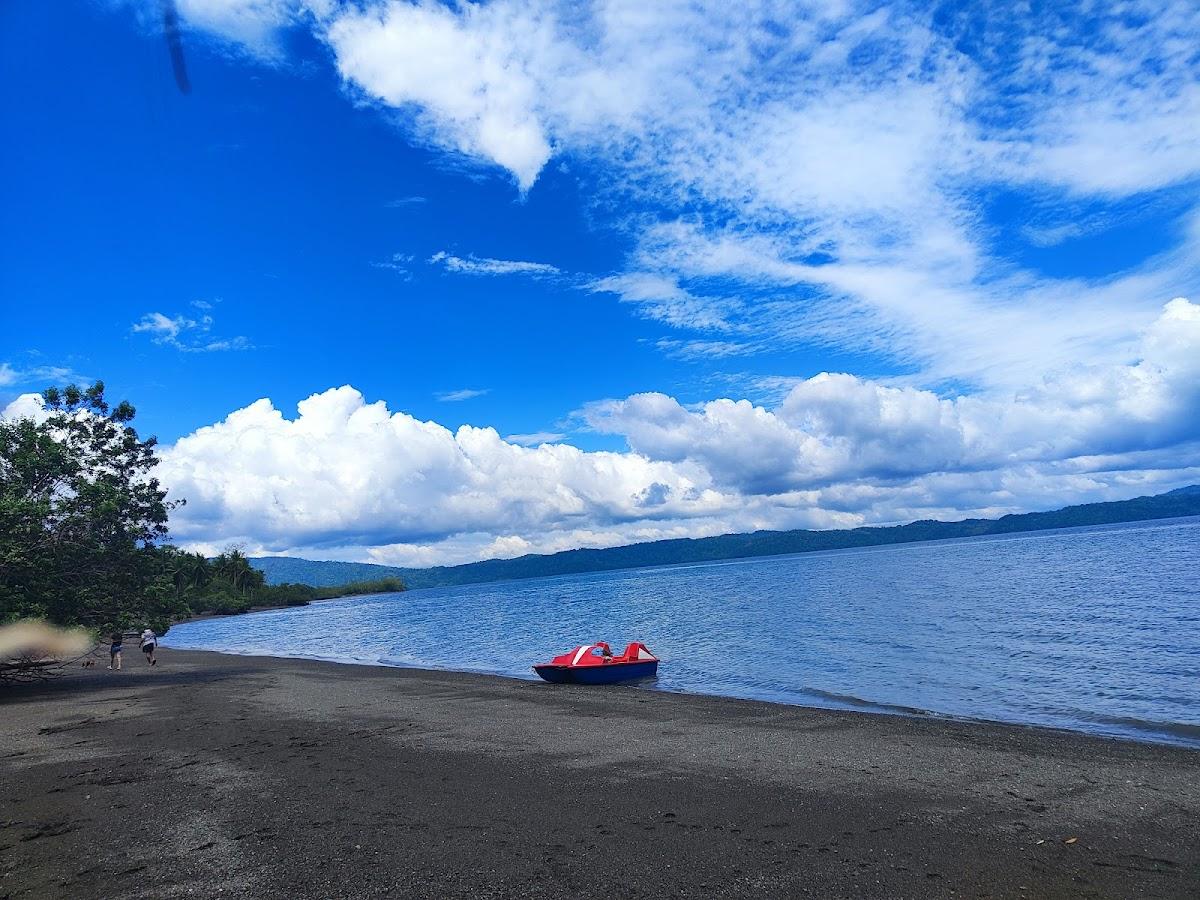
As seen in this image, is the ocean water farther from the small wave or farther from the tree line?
the tree line

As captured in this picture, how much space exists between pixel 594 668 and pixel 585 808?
17.5m

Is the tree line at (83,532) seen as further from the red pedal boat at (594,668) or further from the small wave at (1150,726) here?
the small wave at (1150,726)

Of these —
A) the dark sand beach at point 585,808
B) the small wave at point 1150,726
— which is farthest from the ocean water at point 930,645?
the dark sand beach at point 585,808

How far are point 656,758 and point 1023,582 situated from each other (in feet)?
198

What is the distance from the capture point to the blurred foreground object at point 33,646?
20641 mm

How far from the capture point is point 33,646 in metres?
21.9

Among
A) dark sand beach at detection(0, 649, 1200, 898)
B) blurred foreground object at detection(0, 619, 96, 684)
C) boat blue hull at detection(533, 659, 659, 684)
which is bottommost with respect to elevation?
boat blue hull at detection(533, 659, 659, 684)

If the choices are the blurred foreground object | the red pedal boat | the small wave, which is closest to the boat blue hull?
the red pedal boat

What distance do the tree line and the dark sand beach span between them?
17.8 feet

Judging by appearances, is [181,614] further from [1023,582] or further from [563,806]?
[1023,582]

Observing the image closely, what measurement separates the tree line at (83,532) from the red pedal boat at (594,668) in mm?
13617

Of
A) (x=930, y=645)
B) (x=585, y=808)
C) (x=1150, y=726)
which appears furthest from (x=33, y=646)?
(x=930, y=645)

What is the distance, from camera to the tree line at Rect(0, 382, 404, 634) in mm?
20594

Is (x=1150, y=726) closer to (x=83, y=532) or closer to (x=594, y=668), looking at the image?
(x=594, y=668)
